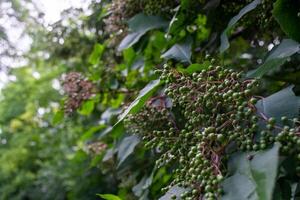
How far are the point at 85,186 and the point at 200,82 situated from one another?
2936 millimetres

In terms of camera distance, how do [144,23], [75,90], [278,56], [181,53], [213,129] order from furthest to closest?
[75,90]
[144,23]
[181,53]
[278,56]
[213,129]

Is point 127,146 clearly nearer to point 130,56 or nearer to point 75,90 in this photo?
point 75,90

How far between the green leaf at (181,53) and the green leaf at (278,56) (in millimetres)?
338

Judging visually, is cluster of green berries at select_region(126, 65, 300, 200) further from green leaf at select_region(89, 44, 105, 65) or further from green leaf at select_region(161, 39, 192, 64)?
green leaf at select_region(89, 44, 105, 65)

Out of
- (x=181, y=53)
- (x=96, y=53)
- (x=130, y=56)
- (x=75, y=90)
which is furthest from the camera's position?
(x=96, y=53)

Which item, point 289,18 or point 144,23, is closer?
point 289,18

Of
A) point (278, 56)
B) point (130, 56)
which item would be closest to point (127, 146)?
point (130, 56)

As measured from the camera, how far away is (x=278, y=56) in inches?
37.4

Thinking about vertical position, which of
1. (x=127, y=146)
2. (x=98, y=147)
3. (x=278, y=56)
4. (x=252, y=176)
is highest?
(x=98, y=147)

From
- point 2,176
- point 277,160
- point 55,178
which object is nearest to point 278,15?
point 277,160

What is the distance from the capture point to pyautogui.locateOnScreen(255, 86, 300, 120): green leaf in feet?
2.74

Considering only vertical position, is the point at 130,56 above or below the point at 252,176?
above

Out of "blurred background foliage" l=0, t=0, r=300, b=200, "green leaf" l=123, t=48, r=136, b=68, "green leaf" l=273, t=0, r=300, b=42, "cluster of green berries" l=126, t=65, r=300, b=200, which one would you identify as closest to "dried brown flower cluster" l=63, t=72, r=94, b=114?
"blurred background foliage" l=0, t=0, r=300, b=200

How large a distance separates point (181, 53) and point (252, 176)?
689 millimetres
